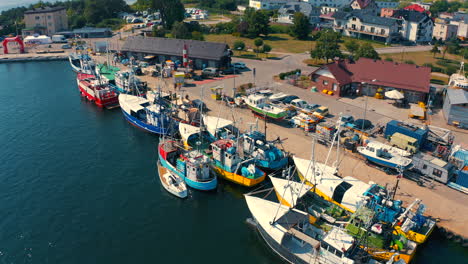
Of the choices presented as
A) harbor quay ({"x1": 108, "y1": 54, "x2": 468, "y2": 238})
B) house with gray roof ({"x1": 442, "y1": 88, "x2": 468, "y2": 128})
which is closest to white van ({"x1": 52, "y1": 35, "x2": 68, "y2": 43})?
harbor quay ({"x1": 108, "y1": 54, "x2": 468, "y2": 238})

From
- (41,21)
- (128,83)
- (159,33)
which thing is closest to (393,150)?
(128,83)

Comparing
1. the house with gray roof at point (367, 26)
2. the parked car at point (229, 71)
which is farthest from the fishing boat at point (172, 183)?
the house with gray roof at point (367, 26)

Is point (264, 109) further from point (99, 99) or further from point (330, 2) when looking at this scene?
point (330, 2)

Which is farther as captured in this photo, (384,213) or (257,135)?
(257,135)

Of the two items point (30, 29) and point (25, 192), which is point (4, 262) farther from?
point (30, 29)

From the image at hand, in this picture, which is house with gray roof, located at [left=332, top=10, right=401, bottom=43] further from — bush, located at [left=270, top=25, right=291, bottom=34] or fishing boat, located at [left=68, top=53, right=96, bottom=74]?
fishing boat, located at [left=68, top=53, right=96, bottom=74]

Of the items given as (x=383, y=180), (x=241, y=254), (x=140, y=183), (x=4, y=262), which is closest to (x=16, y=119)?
(x=140, y=183)
